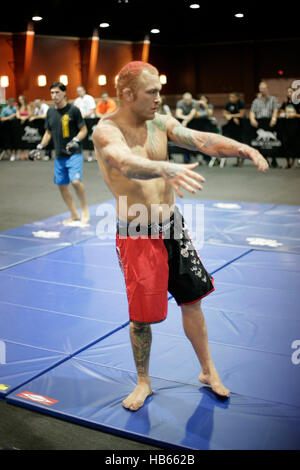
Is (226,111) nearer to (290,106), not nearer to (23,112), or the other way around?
(290,106)

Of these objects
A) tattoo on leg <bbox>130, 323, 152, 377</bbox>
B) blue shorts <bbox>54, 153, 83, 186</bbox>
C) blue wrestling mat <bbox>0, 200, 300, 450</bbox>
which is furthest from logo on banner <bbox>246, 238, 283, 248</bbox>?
tattoo on leg <bbox>130, 323, 152, 377</bbox>

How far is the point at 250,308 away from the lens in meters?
3.82

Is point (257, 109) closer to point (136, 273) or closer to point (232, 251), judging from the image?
point (232, 251)

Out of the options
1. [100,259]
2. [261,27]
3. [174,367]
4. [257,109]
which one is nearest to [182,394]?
[174,367]

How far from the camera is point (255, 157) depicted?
2.29 meters

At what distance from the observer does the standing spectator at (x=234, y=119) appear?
37.0 ft

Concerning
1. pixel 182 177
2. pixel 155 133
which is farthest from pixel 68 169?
pixel 182 177

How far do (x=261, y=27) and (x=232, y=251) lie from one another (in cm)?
1841

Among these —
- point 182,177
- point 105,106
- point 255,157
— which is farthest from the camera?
point 105,106

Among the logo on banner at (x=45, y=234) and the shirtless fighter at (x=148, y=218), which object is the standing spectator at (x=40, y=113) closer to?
the logo on banner at (x=45, y=234)

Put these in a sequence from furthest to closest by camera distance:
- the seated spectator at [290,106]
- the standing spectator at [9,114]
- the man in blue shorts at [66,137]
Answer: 1. the standing spectator at [9,114]
2. the seated spectator at [290,106]
3. the man in blue shorts at [66,137]

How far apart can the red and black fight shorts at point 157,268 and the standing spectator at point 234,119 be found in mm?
9045

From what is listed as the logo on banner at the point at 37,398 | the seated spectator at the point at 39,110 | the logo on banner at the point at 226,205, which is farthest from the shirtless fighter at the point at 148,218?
the seated spectator at the point at 39,110

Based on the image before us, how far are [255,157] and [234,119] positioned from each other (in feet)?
30.5
